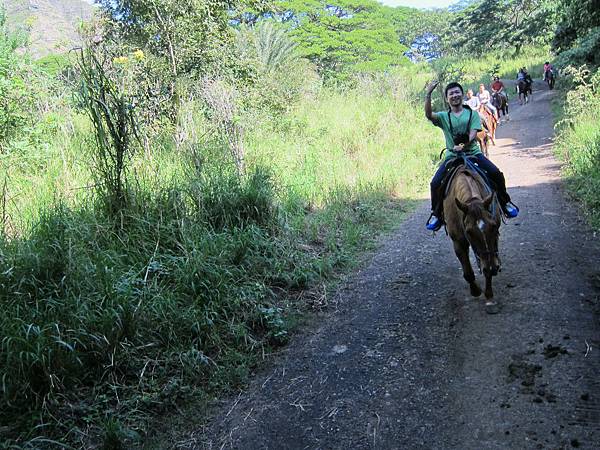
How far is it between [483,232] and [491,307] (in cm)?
99

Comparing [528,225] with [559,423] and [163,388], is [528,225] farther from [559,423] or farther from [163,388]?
[163,388]

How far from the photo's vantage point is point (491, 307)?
488cm

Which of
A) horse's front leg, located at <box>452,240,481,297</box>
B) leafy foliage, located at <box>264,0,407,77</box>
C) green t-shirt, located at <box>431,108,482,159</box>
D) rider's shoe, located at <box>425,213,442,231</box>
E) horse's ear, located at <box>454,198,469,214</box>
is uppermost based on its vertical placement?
leafy foliage, located at <box>264,0,407,77</box>

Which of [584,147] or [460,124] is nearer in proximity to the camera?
[460,124]

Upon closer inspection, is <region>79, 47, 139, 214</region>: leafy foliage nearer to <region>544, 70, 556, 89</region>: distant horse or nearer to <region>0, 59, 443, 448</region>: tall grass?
<region>0, 59, 443, 448</region>: tall grass

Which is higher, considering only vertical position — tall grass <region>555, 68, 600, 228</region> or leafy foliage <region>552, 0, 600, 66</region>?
leafy foliage <region>552, 0, 600, 66</region>

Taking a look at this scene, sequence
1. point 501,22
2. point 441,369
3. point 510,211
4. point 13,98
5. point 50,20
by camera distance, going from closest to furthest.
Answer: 1. point 441,369
2. point 510,211
3. point 13,98
4. point 50,20
5. point 501,22

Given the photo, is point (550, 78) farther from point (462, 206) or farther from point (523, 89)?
point (462, 206)

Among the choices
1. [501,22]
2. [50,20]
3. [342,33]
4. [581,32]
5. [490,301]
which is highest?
[501,22]

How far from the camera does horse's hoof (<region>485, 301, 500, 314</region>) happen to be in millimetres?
4797

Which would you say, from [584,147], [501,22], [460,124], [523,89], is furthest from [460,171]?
[501,22]

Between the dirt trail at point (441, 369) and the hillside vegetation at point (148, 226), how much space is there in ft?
1.62

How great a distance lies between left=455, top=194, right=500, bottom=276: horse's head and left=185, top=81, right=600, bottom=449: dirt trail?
0.66 metres

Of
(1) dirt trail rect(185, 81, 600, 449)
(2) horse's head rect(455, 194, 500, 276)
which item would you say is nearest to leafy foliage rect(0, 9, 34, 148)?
(1) dirt trail rect(185, 81, 600, 449)
